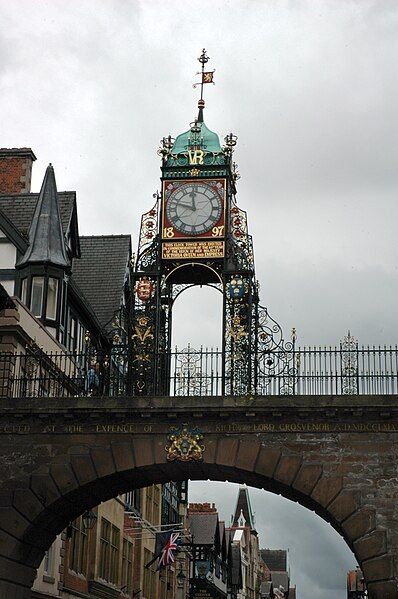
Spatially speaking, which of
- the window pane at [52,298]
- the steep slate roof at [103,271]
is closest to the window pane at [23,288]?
the window pane at [52,298]

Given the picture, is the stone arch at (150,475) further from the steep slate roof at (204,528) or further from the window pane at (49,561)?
the steep slate roof at (204,528)

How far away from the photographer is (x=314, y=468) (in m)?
25.6

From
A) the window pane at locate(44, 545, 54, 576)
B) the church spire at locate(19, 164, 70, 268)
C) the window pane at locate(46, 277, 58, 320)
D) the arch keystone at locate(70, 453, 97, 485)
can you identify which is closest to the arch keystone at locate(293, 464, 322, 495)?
the arch keystone at locate(70, 453, 97, 485)

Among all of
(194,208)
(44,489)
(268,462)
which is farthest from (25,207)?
(268,462)

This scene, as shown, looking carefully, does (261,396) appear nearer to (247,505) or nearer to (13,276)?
(13,276)

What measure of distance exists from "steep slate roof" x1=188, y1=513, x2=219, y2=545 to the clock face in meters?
38.3

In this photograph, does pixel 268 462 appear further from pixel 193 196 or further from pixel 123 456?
pixel 193 196

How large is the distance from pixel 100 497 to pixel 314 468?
221 inches

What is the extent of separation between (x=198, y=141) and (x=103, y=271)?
46.9 feet

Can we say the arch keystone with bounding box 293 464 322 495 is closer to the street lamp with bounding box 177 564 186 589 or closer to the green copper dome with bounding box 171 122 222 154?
the green copper dome with bounding box 171 122 222 154

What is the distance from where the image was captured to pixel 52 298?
35.0 meters

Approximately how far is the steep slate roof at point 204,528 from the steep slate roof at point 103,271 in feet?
80.4

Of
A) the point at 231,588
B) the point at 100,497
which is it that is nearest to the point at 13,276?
the point at 100,497

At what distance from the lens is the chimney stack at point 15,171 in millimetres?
41438
